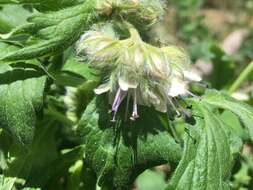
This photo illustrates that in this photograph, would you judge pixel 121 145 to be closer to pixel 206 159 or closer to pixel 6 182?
pixel 206 159

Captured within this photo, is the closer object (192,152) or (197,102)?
(192,152)

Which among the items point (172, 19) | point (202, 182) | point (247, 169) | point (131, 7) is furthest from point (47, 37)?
point (172, 19)

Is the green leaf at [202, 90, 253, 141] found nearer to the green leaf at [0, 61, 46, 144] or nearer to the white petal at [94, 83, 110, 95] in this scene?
the white petal at [94, 83, 110, 95]

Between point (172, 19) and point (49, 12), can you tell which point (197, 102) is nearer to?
point (49, 12)

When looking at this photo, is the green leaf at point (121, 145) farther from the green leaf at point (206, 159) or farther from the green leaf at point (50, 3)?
the green leaf at point (50, 3)

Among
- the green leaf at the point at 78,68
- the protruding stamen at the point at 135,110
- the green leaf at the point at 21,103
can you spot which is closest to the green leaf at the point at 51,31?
the green leaf at the point at 21,103

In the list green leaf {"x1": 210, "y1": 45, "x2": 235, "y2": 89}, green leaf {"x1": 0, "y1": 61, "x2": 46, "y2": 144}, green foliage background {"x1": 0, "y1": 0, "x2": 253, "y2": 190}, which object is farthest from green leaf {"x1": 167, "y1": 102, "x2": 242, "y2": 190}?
green leaf {"x1": 210, "y1": 45, "x2": 235, "y2": 89}

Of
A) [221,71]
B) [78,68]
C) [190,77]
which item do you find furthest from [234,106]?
[221,71]
